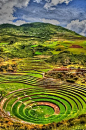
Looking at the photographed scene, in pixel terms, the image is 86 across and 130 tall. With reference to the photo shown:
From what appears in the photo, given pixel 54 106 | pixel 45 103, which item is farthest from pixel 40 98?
pixel 54 106

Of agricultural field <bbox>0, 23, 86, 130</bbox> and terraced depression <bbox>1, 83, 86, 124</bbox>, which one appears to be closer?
agricultural field <bbox>0, 23, 86, 130</bbox>

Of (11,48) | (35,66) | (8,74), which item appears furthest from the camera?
(11,48)

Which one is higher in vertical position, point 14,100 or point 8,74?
point 8,74

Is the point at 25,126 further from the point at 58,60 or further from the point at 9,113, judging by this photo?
the point at 58,60

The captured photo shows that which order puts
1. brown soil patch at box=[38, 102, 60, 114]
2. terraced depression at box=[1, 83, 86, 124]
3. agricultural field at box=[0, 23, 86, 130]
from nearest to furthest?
1. agricultural field at box=[0, 23, 86, 130]
2. terraced depression at box=[1, 83, 86, 124]
3. brown soil patch at box=[38, 102, 60, 114]

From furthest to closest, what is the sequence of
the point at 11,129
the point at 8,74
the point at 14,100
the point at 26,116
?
1. the point at 8,74
2. the point at 14,100
3. the point at 26,116
4. the point at 11,129

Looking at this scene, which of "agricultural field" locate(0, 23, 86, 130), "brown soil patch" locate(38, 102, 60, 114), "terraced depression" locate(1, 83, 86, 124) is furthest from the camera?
"brown soil patch" locate(38, 102, 60, 114)

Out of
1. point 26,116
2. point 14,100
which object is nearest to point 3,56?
point 14,100

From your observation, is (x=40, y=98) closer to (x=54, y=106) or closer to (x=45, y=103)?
(x=45, y=103)
